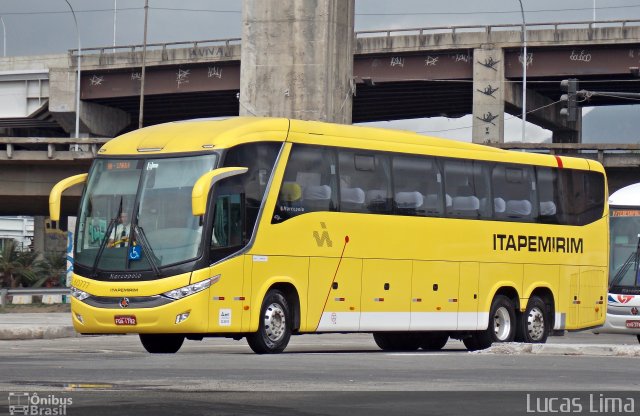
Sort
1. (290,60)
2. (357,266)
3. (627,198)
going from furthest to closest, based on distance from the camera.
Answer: (290,60) < (627,198) < (357,266)

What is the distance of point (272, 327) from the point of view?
20.6m

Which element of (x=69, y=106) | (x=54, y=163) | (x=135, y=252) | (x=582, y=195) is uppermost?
(x=69, y=106)

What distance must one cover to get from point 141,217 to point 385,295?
485 cm

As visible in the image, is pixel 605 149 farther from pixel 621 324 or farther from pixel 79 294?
pixel 79 294

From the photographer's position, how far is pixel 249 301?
20.2 metres

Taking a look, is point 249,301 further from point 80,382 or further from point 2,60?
point 2,60

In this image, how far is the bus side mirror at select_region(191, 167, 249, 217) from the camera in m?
18.9

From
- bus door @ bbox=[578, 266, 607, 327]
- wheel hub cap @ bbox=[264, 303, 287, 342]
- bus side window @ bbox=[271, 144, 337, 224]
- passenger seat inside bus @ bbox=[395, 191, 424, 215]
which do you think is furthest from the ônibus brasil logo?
bus door @ bbox=[578, 266, 607, 327]

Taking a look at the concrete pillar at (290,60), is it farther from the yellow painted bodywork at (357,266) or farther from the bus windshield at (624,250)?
the yellow painted bodywork at (357,266)

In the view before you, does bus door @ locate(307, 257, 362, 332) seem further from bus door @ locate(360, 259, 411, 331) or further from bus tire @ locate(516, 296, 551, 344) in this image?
bus tire @ locate(516, 296, 551, 344)

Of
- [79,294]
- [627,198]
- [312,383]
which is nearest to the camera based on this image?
[312,383]

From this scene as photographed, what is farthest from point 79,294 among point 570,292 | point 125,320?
point 570,292

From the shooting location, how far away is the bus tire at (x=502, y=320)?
1000 inches

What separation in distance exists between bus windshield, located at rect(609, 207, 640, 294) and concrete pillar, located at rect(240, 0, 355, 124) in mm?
16373
